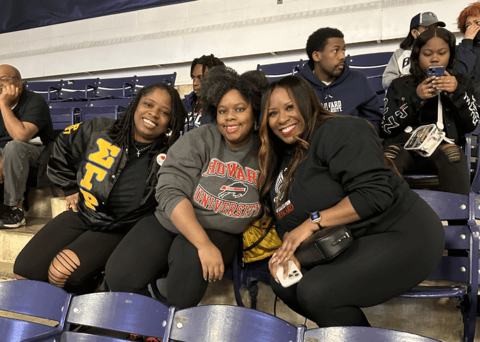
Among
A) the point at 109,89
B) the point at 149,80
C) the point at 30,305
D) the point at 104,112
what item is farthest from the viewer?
the point at 109,89

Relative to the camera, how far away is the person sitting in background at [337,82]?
229cm

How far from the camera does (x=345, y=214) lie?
1.24 meters

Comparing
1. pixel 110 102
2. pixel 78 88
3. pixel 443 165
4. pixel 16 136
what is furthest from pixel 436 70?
pixel 78 88

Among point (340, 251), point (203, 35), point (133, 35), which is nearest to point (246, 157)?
point (340, 251)

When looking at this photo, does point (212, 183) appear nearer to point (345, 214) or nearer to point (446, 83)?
point (345, 214)

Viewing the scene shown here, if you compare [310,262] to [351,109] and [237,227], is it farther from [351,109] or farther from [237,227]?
[351,109]

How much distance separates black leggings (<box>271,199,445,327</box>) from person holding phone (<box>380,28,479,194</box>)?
2.60 feet

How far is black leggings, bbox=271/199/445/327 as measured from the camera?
119 cm

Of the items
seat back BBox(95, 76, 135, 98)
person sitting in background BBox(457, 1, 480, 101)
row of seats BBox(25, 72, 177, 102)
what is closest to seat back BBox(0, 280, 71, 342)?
person sitting in background BBox(457, 1, 480, 101)

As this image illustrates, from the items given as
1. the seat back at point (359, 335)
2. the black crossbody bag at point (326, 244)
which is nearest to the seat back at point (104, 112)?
the black crossbody bag at point (326, 244)

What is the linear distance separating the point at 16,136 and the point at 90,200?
1231 mm

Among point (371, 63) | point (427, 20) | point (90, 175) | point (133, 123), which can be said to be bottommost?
point (90, 175)

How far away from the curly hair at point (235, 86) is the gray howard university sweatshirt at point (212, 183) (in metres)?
0.19

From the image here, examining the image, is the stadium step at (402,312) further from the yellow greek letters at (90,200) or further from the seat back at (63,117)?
the seat back at (63,117)
